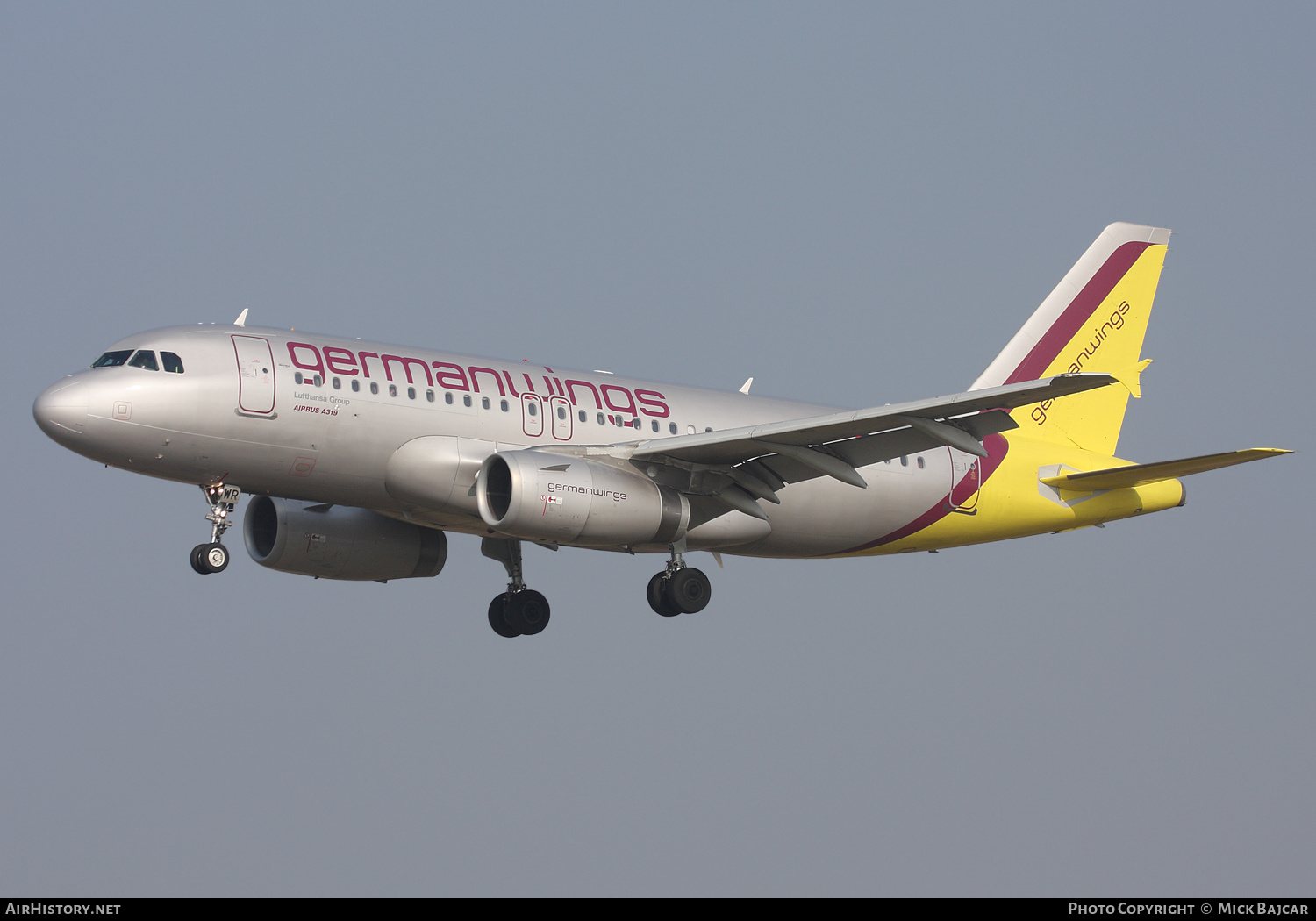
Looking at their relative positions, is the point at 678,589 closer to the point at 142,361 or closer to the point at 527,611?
the point at 527,611

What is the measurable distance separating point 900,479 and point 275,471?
1350cm

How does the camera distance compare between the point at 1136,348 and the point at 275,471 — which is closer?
the point at 275,471

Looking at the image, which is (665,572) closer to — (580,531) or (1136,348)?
(580,531)

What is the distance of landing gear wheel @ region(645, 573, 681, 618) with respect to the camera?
110ft

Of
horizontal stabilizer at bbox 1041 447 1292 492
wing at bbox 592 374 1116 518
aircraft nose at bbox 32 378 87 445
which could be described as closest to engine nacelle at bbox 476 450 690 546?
wing at bbox 592 374 1116 518

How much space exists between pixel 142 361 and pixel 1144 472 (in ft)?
67.3

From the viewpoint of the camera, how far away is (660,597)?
33719 millimetres

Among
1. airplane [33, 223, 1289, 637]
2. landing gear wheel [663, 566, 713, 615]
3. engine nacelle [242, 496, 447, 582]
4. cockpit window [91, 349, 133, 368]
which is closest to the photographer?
airplane [33, 223, 1289, 637]

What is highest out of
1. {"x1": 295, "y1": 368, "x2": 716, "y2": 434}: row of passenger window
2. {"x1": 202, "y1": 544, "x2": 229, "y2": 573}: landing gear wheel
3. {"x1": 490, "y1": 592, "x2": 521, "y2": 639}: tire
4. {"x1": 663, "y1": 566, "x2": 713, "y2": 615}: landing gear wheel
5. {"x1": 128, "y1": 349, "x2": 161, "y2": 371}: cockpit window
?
{"x1": 295, "y1": 368, "x2": 716, "y2": 434}: row of passenger window

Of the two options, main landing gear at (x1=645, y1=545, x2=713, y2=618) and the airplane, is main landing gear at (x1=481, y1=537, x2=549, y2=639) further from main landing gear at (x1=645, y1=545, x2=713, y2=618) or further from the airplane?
main landing gear at (x1=645, y1=545, x2=713, y2=618)

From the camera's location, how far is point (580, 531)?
3138 cm

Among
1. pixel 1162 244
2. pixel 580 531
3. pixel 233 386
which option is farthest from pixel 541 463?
pixel 1162 244

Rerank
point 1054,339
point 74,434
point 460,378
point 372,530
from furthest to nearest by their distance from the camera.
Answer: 1. point 1054,339
2. point 372,530
3. point 460,378
4. point 74,434

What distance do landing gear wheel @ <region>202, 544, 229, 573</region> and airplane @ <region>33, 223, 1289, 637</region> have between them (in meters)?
0.04
